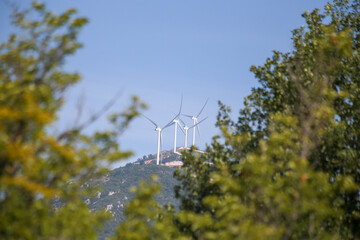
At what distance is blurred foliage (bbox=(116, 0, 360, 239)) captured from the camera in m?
9.37

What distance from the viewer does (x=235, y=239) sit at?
8.64 metres

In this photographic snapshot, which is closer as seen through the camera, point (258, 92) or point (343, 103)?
point (343, 103)

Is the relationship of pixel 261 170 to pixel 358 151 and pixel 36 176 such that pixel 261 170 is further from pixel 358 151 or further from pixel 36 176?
pixel 358 151

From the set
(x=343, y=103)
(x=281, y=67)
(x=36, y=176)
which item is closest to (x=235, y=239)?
(x=36, y=176)

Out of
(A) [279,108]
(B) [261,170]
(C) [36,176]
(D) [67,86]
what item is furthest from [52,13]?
(A) [279,108]

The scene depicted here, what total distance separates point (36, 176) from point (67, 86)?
94.9 inches

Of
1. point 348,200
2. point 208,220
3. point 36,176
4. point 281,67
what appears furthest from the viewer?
point 281,67

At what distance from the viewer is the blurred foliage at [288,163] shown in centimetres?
937

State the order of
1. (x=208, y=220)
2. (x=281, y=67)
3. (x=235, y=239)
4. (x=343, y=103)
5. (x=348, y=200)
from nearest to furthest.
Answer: (x=235, y=239) < (x=208, y=220) < (x=348, y=200) < (x=343, y=103) < (x=281, y=67)

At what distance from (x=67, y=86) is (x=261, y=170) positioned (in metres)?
4.56

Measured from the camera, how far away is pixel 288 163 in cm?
967

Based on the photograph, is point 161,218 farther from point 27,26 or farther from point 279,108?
point 27,26

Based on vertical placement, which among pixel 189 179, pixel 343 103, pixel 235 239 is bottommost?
pixel 235 239

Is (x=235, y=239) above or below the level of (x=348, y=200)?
below
